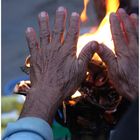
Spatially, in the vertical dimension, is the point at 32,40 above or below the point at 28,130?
above

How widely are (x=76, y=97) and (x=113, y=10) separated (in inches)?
10.5

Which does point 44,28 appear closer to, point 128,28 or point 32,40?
point 32,40

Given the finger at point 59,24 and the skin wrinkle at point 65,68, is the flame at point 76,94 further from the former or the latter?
the finger at point 59,24

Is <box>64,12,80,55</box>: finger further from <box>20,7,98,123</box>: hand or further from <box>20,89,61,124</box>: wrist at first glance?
<box>20,89,61,124</box>: wrist

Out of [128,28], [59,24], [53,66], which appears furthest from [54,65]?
[128,28]

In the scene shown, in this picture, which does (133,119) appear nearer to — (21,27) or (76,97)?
(76,97)

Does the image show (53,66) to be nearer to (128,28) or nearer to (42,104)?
(42,104)

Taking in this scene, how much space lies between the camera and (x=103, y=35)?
1.25 m

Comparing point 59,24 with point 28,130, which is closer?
point 28,130

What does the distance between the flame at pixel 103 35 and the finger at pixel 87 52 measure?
0.04m

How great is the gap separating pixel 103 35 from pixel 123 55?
0.12m

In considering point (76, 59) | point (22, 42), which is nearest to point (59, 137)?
point (76, 59)

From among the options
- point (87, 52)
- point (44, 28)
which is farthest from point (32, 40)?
point (87, 52)

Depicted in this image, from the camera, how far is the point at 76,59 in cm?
118
